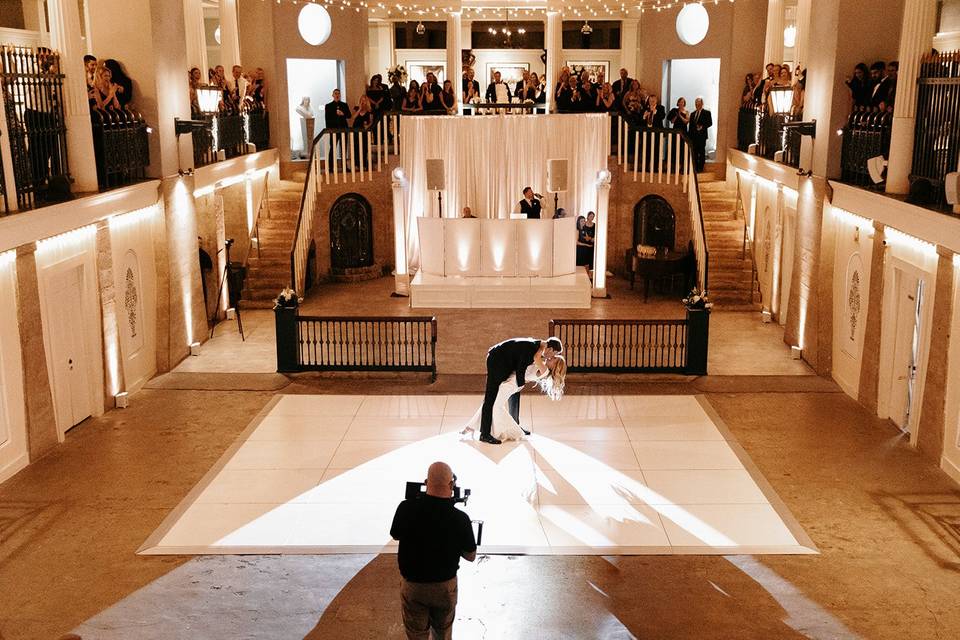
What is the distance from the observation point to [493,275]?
703 inches

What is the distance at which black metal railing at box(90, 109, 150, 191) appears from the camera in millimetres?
12570

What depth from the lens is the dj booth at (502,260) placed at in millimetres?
17141

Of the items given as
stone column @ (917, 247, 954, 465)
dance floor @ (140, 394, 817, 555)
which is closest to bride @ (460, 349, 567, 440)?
dance floor @ (140, 394, 817, 555)

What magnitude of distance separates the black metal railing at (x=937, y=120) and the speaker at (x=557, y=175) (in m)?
7.50

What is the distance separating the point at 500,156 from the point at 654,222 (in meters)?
3.86

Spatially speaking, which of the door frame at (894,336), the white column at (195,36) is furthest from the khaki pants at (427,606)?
the white column at (195,36)

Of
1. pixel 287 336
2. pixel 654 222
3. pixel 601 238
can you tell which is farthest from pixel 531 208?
pixel 287 336

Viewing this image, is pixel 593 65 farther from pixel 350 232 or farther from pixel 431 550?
pixel 431 550

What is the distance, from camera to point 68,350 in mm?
11625

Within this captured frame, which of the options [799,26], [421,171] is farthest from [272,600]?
[799,26]

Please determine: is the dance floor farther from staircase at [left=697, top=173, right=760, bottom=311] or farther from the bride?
staircase at [left=697, top=173, right=760, bottom=311]

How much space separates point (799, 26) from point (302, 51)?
33.6ft

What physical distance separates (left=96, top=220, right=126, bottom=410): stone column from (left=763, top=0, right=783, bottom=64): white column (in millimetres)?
13253

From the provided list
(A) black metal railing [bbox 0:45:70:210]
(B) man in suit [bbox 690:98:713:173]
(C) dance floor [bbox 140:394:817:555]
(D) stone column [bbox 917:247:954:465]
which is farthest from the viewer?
(B) man in suit [bbox 690:98:713:173]
